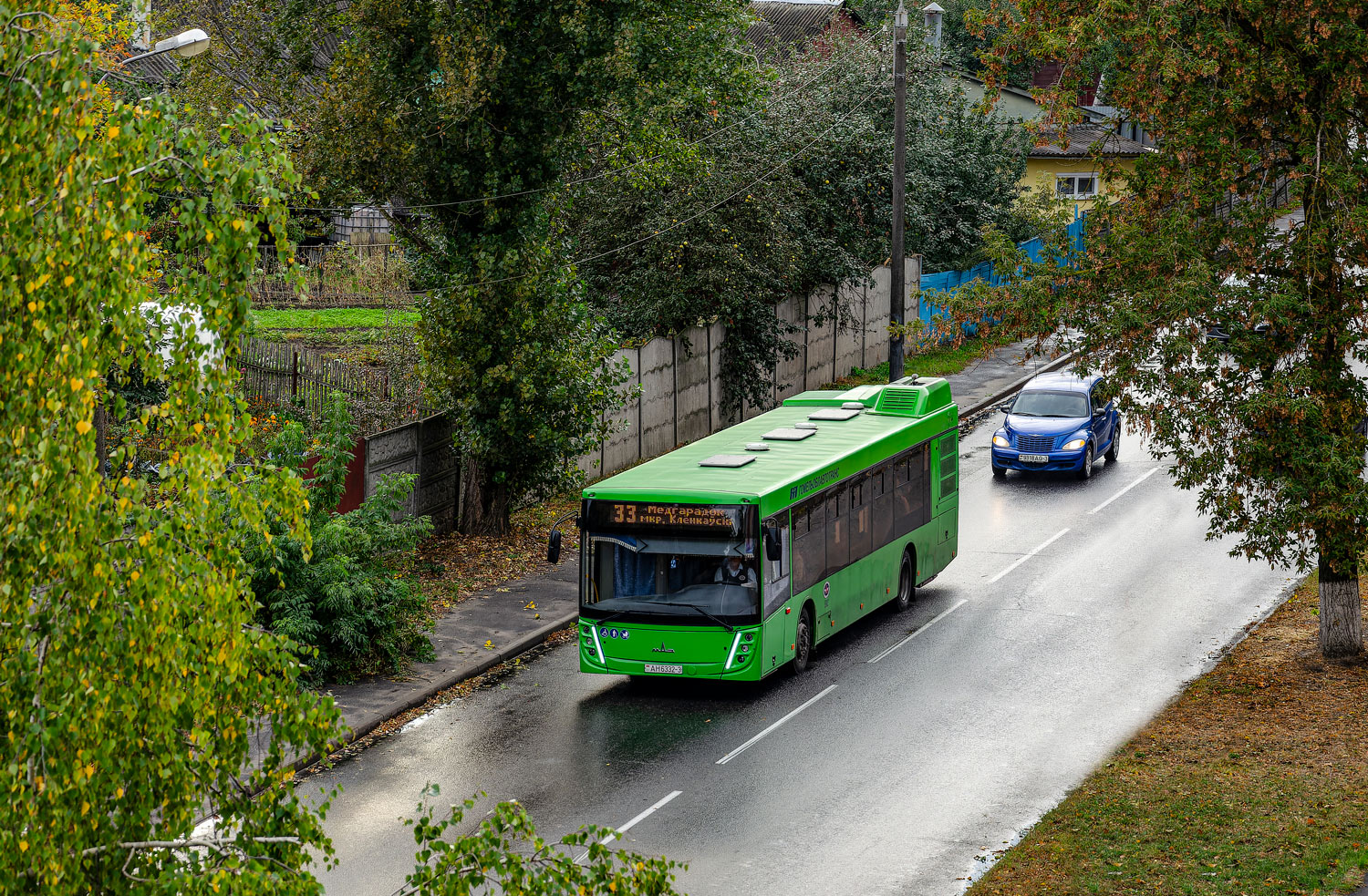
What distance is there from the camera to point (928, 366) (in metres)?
40.6

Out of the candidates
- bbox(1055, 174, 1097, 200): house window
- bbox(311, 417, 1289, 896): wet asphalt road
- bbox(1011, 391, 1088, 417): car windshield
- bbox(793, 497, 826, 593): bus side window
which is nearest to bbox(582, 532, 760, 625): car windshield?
bbox(793, 497, 826, 593): bus side window

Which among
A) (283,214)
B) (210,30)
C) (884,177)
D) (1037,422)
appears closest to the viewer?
(283,214)

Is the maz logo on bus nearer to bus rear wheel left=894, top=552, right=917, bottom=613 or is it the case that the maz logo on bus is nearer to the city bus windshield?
the city bus windshield

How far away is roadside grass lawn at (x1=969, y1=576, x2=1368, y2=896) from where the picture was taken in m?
12.2

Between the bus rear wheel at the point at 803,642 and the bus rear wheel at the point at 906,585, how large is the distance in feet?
10.2

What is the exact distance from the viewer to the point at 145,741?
5965 millimetres

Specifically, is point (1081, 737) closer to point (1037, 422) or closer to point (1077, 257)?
point (1077, 257)

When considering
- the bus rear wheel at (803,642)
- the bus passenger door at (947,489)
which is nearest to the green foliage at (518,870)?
the bus rear wheel at (803,642)

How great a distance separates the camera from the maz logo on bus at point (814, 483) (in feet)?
58.0

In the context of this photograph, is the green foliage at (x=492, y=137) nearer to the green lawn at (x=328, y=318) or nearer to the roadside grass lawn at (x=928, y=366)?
the green lawn at (x=328, y=318)

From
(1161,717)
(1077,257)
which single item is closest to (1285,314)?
(1077,257)

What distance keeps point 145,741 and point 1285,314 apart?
1366 centimetres

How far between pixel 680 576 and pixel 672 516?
2.34ft

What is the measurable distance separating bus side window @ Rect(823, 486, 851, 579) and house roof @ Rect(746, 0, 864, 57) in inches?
1866
